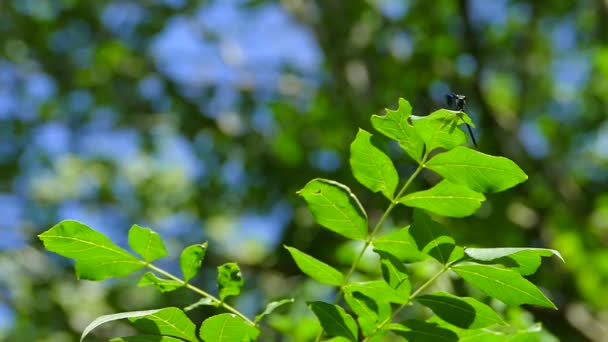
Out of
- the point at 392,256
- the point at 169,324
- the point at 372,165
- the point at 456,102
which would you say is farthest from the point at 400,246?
the point at 169,324

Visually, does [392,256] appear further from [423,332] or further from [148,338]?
[148,338]

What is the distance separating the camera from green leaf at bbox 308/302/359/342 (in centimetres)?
121

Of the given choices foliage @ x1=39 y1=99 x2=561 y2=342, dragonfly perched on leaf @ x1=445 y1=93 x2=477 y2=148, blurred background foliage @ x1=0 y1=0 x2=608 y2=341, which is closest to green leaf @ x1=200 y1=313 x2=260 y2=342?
foliage @ x1=39 y1=99 x2=561 y2=342

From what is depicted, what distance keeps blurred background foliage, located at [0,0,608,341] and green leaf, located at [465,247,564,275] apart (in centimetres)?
411

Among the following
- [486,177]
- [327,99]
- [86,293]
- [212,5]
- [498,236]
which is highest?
[486,177]

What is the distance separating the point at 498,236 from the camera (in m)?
5.33

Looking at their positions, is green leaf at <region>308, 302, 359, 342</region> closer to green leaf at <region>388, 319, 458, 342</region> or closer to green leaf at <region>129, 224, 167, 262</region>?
green leaf at <region>388, 319, 458, 342</region>

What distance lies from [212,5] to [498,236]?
13.5 feet

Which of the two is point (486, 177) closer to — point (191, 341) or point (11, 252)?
point (191, 341)

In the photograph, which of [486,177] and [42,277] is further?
[42,277]

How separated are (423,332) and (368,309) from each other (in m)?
0.11

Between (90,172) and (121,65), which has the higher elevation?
(121,65)

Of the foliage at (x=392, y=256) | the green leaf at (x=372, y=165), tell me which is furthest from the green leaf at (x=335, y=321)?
the green leaf at (x=372, y=165)

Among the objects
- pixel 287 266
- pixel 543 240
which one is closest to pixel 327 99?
pixel 287 266
